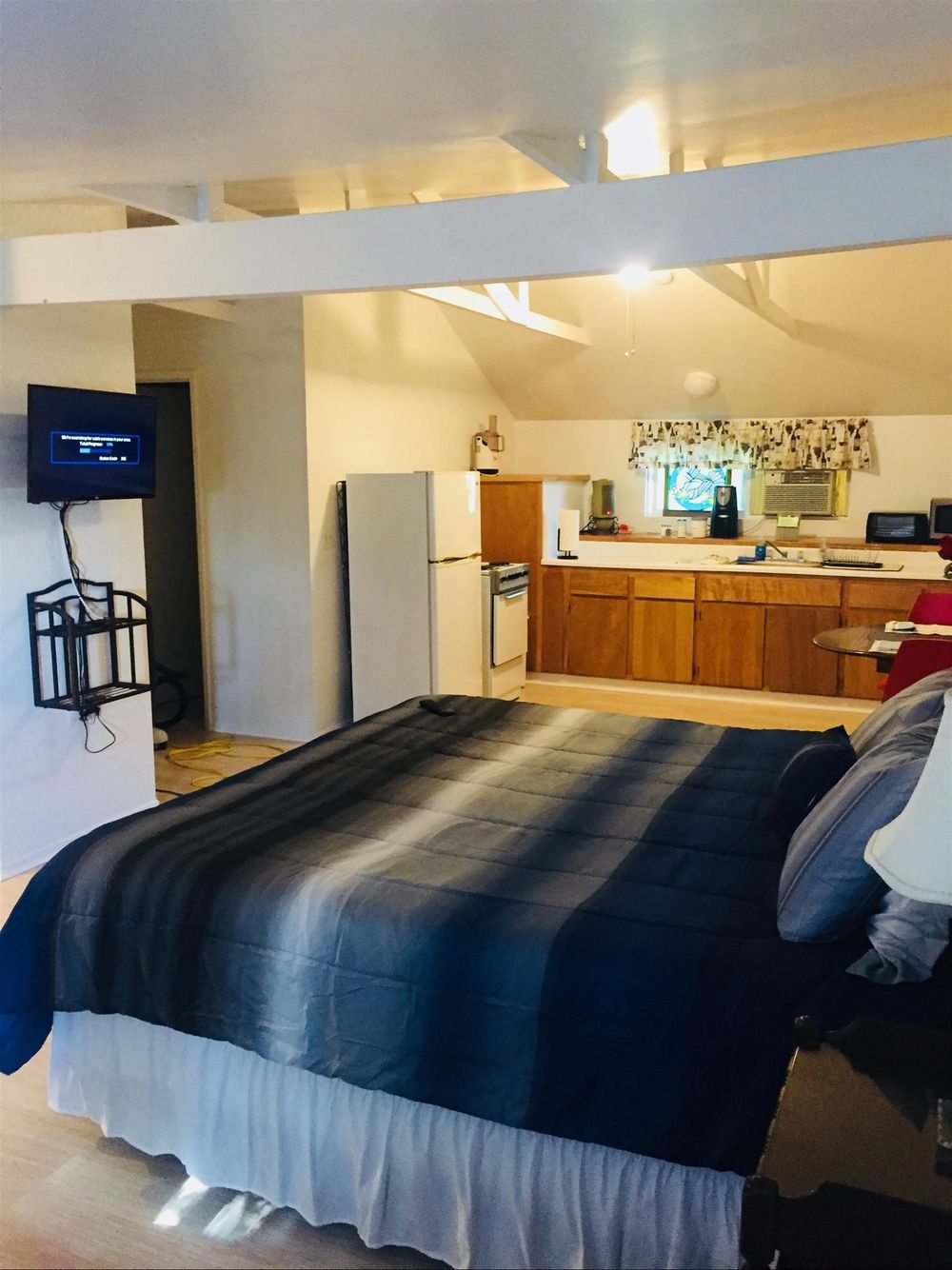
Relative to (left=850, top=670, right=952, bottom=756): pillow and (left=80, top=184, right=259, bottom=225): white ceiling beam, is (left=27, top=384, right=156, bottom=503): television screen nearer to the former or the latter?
(left=80, top=184, right=259, bottom=225): white ceiling beam

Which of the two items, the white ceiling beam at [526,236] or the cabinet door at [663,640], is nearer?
the white ceiling beam at [526,236]

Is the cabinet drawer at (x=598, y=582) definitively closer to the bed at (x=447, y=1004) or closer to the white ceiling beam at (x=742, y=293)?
the white ceiling beam at (x=742, y=293)

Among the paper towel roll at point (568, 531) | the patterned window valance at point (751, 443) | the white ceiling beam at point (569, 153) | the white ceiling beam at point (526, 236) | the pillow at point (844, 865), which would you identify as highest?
the white ceiling beam at point (569, 153)

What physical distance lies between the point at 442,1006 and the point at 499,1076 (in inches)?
6.3

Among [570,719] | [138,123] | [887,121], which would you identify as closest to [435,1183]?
[570,719]

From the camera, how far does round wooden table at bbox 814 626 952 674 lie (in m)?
3.88

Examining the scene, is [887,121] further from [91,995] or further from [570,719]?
[91,995]

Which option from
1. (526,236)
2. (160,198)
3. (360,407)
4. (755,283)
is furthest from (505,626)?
(526,236)

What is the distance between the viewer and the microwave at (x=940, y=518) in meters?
6.37

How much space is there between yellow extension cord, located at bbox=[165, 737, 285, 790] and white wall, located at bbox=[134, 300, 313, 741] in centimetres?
17

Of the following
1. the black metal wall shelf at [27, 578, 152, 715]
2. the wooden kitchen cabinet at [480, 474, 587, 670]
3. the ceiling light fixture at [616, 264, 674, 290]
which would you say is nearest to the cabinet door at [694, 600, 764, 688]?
the wooden kitchen cabinet at [480, 474, 587, 670]

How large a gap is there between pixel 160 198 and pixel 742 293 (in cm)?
283

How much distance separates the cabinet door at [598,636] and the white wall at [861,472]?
0.87 metres

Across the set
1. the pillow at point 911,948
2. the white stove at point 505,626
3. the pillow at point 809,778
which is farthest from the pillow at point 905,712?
the white stove at point 505,626
